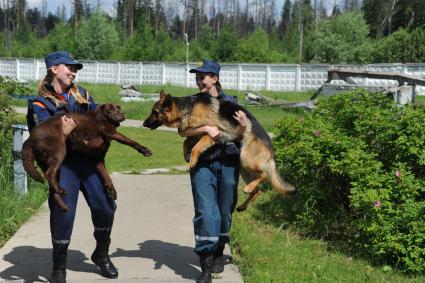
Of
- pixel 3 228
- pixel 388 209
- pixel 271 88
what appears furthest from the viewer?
pixel 271 88

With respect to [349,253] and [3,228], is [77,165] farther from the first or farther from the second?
[349,253]

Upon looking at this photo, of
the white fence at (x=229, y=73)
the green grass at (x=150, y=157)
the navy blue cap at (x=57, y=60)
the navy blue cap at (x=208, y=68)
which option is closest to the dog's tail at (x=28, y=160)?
the navy blue cap at (x=57, y=60)

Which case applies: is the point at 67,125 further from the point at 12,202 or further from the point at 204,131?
the point at 12,202

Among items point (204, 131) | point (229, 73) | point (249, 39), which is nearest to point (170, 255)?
point (204, 131)

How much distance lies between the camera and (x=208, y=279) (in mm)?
4320

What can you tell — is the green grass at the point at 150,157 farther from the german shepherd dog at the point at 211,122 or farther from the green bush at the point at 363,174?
the german shepherd dog at the point at 211,122

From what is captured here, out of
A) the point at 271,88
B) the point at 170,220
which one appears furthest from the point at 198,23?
the point at 170,220

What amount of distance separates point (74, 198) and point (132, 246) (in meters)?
1.41

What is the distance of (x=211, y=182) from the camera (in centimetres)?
430

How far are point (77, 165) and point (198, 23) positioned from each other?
86908 millimetres

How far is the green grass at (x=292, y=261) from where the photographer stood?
462 cm

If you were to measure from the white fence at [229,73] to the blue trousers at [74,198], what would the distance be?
22.0 meters

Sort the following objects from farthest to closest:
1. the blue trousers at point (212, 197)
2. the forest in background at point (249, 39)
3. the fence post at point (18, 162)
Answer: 1. the forest in background at point (249, 39)
2. the fence post at point (18, 162)
3. the blue trousers at point (212, 197)

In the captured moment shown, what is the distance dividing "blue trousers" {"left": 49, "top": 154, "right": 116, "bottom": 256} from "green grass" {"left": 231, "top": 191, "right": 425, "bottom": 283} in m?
1.32
